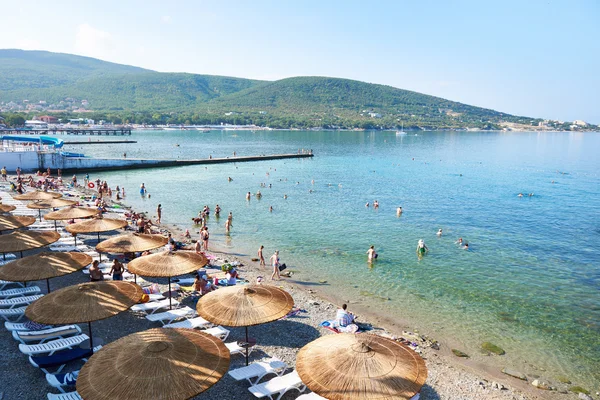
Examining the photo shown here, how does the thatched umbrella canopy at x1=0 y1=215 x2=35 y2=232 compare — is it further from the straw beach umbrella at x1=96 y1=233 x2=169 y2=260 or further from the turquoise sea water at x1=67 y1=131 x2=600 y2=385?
the turquoise sea water at x1=67 y1=131 x2=600 y2=385

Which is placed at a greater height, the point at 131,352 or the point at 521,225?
the point at 131,352

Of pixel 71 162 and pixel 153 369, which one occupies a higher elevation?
pixel 153 369

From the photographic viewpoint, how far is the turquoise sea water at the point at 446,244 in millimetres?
14969

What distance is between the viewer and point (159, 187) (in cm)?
4462

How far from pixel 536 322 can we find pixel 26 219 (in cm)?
2301

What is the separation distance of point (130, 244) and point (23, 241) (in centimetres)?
384

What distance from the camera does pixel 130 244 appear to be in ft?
50.8

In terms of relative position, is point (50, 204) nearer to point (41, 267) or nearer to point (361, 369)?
point (41, 267)

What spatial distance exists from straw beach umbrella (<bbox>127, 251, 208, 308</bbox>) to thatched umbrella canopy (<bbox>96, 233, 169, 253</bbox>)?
6.47ft

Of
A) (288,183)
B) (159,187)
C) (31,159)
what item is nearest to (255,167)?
(288,183)

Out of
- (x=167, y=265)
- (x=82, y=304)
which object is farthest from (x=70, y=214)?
(x=82, y=304)

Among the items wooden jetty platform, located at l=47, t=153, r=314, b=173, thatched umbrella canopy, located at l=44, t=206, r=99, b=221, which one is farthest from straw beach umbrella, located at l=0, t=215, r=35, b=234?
wooden jetty platform, located at l=47, t=153, r=314, b=173

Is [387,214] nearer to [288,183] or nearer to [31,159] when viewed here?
[288,183]

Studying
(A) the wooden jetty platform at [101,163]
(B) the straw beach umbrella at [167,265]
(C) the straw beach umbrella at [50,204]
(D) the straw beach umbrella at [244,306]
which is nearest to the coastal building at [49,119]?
(A) the wooden jetty platform at [101,163]
